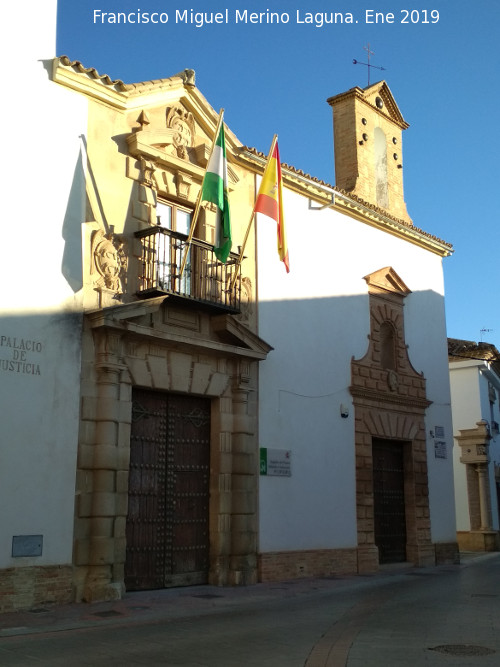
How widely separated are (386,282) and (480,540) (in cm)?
1029

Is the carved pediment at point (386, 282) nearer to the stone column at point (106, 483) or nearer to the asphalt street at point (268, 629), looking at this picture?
the asphalt street at point (268, 629)

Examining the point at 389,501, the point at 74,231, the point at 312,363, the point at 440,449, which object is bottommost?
the point at 389,501

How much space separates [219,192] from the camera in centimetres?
1064

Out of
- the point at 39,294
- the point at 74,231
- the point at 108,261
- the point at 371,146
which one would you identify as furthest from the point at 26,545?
the point at 371,146

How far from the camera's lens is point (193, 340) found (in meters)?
10.8

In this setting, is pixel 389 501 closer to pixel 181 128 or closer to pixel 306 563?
pixel 306 563

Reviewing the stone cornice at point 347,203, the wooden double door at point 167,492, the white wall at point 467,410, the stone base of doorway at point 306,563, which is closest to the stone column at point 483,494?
the white wall at point 467,410

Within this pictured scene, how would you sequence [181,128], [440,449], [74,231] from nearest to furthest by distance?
[74,231] < [181,128] < [440,449]

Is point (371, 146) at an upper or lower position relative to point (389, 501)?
upper

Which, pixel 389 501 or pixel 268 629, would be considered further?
pixel 389 501

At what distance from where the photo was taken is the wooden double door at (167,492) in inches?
403

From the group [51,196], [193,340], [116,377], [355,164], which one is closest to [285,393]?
[193,340]

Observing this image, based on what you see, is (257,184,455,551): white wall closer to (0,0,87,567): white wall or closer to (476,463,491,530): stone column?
(0,0,87,567): white wall

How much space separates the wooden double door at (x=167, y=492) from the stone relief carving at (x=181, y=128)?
12.2ft
